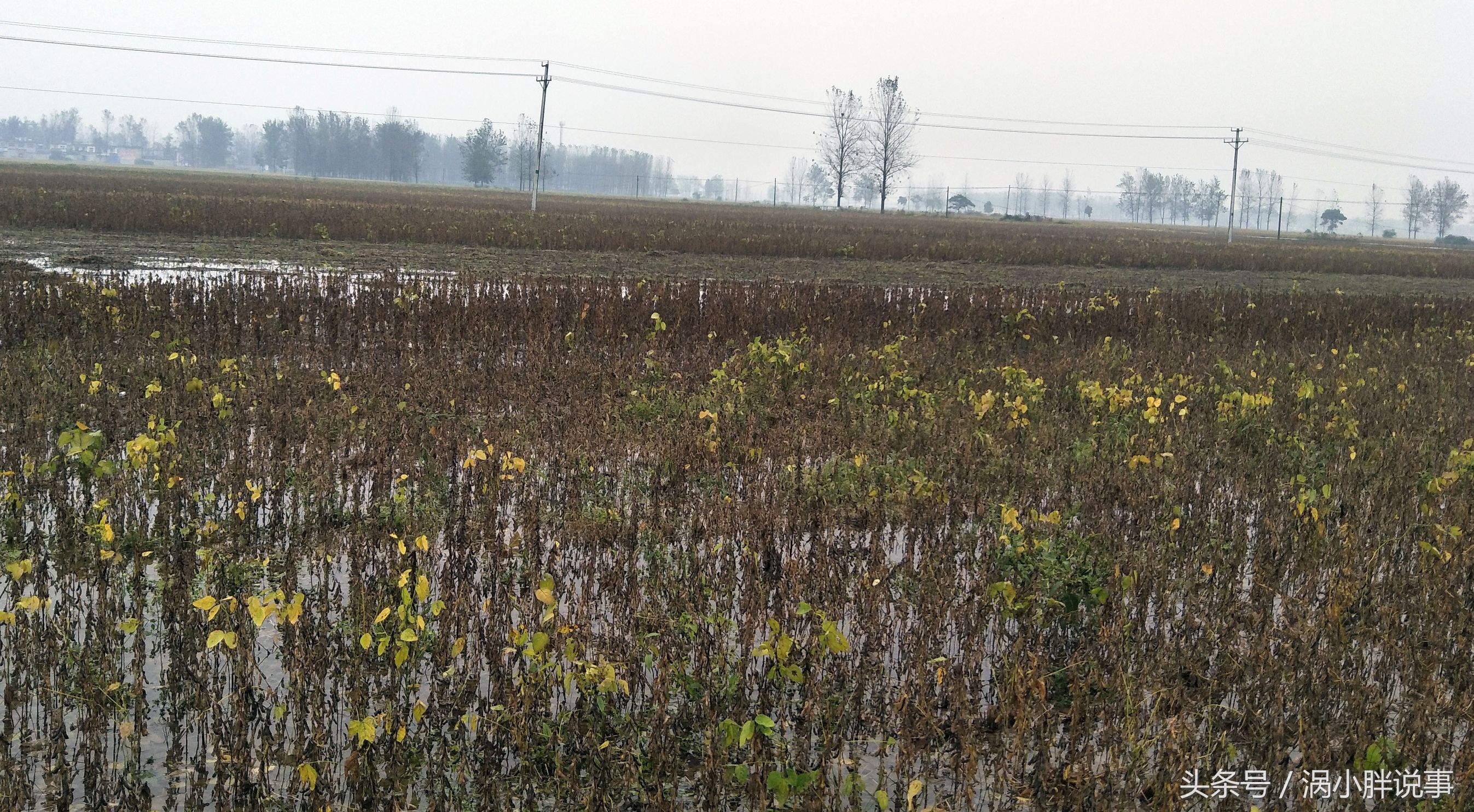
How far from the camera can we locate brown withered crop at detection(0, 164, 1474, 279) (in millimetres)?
22922

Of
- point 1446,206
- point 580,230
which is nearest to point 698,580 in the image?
point 580,230

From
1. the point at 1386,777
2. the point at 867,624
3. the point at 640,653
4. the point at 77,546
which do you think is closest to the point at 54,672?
the point at 77,546

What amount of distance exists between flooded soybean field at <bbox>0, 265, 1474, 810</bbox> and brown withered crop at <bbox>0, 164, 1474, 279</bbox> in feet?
45.6

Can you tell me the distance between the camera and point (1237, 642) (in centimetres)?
432

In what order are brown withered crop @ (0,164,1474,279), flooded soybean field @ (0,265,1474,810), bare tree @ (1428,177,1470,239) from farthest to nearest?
bare tree @ (1428,177,1470,239)
brown withered crop @ (0,164,1474,279)
flooded soybean field @ (0,265,1474,810)

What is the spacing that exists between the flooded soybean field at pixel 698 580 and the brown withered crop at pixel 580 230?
13.9 meters

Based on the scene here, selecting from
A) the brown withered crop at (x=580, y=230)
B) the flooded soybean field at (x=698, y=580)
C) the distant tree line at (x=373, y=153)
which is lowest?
the flooded soybean field at (x=698, y=580)

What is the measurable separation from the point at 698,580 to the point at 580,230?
23.1 metres

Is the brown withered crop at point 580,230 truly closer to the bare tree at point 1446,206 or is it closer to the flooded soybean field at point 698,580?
the flooded soybean field at point 698,580

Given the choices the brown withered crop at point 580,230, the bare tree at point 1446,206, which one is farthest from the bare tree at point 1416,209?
the brown withered crop at point 580,230

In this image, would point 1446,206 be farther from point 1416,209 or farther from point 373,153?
point 373,153

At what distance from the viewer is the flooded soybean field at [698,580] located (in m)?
3.28

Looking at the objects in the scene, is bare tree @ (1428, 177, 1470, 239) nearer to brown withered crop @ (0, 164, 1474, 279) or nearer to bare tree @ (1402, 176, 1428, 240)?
bare tree @ (1402, 176, 1428, 240)

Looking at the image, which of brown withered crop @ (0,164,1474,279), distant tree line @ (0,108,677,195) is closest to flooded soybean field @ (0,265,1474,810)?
brown withered crop @ (0,164,1474,279)
